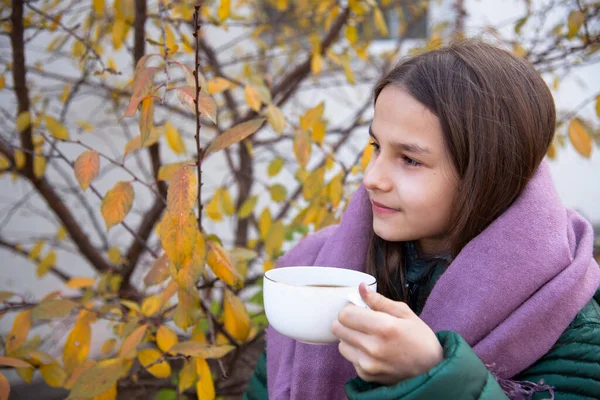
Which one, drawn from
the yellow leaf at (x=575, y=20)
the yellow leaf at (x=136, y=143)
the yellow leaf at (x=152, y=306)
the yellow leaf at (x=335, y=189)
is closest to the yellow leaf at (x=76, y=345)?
the yellow leaf at (x=152, y=306)

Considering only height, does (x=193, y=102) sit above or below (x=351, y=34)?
below

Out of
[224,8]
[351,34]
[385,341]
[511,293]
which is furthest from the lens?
[351,34]

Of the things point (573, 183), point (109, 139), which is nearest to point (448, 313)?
point (109, 139)

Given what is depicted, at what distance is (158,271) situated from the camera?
89cm

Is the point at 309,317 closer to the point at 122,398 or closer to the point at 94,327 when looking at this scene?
the point at 122,398

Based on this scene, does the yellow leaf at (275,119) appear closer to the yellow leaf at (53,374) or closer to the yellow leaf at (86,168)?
the yellow leaf at (86,168)

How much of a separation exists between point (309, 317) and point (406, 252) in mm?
332

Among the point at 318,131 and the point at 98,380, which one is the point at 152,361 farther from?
the point at 318,131

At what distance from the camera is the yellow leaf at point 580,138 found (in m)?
1.10

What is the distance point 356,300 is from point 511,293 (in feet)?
0.81

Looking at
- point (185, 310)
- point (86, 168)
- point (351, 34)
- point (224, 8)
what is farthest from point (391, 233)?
point (351, 34)

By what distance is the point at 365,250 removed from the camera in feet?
2.86

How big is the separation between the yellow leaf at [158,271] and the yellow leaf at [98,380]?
14 centimetres

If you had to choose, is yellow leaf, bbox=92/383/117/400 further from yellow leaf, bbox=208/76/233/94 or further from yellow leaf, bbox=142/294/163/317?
yellow leaf, bbox=208/76/233/94
